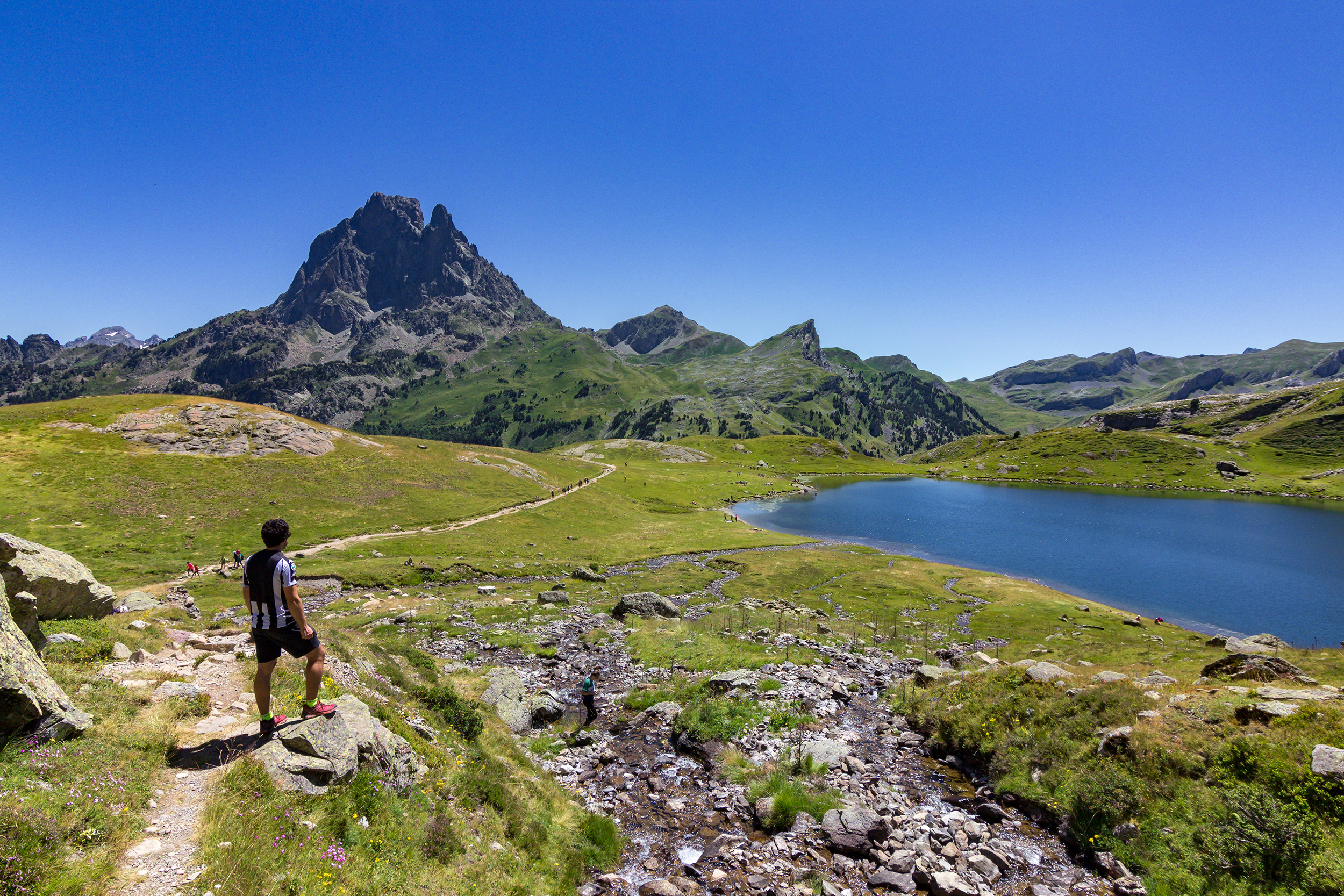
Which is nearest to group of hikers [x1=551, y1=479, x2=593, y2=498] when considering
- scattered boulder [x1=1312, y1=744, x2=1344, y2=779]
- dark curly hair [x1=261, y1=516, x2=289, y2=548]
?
dark curly hair [x1=261, y1=516, x2=289, y2=548]

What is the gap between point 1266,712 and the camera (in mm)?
16016

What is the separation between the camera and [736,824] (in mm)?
15398

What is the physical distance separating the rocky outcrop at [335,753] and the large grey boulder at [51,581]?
10.8 metres

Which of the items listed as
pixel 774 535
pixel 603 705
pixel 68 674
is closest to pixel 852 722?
pixel 603 705

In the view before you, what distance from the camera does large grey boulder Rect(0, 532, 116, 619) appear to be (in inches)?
594

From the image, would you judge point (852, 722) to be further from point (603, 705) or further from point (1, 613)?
point (1, 613)

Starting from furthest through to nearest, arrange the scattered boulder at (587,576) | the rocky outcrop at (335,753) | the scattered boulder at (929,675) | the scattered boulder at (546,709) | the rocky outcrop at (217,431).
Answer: the rocky outcrop at (217,431) → the scattered boulder at (587,576) → the scattered boulder at (929,675) → the scattered boulder at (546,709) → the rocky outcrop at (335,753)

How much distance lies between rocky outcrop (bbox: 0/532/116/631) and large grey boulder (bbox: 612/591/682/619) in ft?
94.8

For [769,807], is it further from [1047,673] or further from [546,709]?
[1047,673]

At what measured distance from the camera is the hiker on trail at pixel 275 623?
35.7ft

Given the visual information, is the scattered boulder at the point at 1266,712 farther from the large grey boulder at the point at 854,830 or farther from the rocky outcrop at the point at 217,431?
the rocky outcrop at the point at 217,431

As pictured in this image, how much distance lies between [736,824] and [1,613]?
1805cm

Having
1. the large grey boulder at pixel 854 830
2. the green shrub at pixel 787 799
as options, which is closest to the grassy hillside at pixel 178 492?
the green shrub at pixel 787 799

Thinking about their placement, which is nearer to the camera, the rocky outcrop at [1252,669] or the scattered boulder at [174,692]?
the scattered boulder at [174,692]
